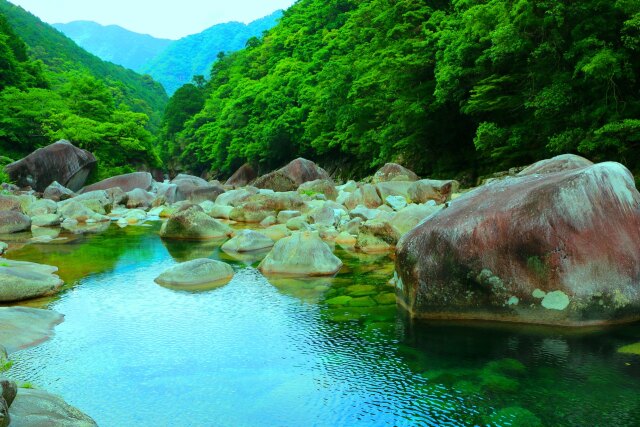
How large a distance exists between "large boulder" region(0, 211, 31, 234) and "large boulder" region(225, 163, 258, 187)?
1073 inches

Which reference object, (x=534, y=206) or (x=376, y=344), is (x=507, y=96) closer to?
(x=534, y=206)

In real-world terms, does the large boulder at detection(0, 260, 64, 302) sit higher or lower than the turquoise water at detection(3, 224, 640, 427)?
higher

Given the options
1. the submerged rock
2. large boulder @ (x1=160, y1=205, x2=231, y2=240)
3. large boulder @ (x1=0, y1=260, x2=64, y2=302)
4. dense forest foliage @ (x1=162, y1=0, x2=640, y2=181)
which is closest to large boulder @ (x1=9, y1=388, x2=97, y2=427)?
large boulder @ (x1=0, y1=260, x2=64, y2=302)

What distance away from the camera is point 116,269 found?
948 centimetres

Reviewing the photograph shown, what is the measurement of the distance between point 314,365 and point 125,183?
22.1 m

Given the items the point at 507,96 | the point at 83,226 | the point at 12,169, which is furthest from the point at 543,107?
the point at 12,169

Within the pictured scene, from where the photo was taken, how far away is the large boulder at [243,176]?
138 ft

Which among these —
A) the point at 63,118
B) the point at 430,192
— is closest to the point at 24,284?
the point at 430,192

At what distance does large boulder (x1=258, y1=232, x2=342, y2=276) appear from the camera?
27.6 feet

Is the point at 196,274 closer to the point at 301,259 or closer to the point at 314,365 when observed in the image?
the point at 301,259

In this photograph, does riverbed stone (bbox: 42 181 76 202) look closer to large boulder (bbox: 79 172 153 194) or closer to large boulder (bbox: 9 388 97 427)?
large boulder (bbox: 79 172 153 194)

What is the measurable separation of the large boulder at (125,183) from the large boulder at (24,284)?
1723 cm

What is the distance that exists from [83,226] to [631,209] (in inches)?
578

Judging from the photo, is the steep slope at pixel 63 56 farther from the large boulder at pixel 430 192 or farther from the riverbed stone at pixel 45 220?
the large boulder at pixel 430 192
